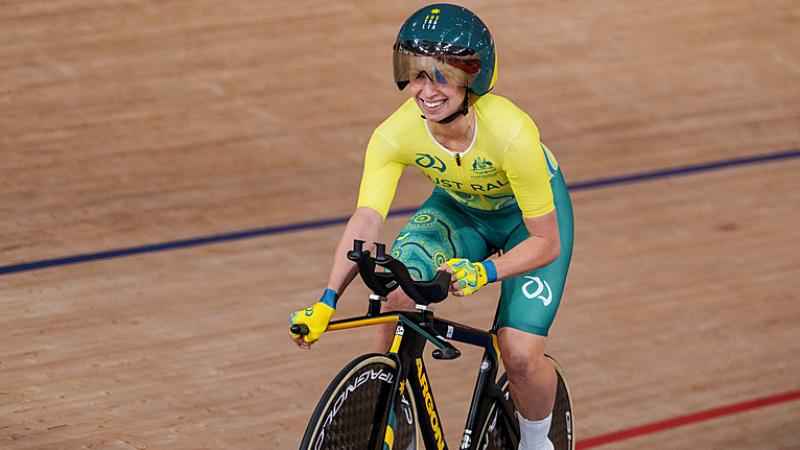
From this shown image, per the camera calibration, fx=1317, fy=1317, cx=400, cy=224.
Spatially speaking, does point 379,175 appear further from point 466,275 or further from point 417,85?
point 466,275

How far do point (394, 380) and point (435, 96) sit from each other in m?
0.59

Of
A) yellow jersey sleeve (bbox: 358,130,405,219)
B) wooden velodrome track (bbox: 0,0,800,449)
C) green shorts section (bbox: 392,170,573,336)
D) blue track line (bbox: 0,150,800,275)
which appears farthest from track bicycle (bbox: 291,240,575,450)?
blue track line (bbox: 0,150,800,275)

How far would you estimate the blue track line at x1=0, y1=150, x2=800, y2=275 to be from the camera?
15.6 ft

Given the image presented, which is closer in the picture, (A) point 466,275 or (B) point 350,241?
(A) point 466,275

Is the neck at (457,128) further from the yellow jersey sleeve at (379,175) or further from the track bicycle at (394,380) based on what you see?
the track bicycle at (394,380)

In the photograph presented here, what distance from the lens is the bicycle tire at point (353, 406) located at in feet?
8.40

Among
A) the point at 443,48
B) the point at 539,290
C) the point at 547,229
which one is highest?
the point at 443,48

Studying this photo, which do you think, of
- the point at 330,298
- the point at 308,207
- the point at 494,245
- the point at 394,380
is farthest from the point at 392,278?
the point at 308,207

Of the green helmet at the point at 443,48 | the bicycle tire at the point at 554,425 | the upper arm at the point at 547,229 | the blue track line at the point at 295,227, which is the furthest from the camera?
the blue track line at the point at 295,227

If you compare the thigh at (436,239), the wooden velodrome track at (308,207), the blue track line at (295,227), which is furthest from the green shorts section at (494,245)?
the blue track line at (295,227)

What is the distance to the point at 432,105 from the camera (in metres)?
2.67

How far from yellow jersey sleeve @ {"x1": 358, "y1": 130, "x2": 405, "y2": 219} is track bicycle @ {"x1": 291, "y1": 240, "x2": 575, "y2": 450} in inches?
9.6

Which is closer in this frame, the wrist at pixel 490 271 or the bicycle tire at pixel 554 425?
the wrist at pixel 490 271

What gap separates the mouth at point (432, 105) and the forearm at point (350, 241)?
0.26 meters
